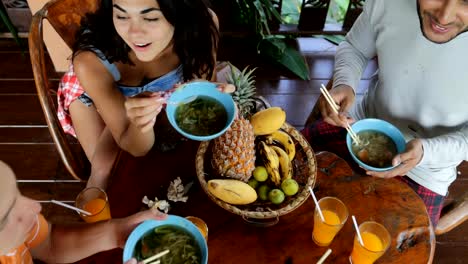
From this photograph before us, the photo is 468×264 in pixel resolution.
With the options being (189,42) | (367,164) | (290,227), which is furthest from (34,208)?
(367,164)

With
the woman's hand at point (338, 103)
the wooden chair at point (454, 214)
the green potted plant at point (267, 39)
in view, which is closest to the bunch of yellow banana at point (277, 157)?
the woman's hand at point (338, 103)

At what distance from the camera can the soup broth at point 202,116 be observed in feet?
4.54

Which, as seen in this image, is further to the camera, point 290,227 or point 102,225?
point 290,227

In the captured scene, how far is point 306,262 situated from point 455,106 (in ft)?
3.02

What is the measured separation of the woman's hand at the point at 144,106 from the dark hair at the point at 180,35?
0.35 metres

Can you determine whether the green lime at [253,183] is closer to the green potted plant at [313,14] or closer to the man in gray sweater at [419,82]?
the man in gray sweater at [419,82]

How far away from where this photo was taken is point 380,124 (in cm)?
152

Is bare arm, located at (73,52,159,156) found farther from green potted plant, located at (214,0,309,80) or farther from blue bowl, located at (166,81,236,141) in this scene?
green potted plant, located at (214,0,309,80)

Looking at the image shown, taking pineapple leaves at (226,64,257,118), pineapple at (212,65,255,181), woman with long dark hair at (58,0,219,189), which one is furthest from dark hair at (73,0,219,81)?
pineapple at (212,65,255,181)

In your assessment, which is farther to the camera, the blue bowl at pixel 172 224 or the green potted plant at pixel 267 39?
the green potted plant at pixel 267 39

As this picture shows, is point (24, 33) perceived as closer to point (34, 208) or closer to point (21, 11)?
point (21, 11)

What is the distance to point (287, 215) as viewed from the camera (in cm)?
143

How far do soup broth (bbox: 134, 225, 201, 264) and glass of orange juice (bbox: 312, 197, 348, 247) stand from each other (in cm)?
42

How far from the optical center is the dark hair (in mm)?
1568
